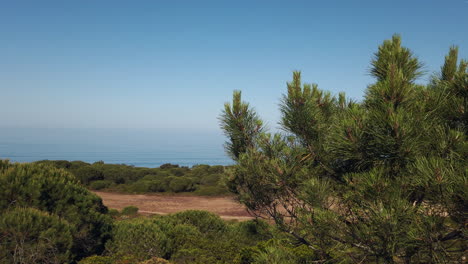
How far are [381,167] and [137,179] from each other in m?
47.3

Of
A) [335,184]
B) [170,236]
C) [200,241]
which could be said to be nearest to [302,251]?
[200,241]

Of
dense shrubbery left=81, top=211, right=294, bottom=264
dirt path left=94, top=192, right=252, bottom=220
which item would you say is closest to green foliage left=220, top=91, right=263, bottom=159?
dense shrubbery left=81, top=211, right=294, bottom=264

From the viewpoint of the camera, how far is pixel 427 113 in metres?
3.62

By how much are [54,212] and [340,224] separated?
28.0ft

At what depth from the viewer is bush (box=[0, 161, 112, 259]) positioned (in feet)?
29.1

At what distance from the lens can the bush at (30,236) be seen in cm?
750

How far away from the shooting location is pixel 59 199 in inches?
374

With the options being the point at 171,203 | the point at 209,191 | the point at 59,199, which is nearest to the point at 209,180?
the point at 209,191

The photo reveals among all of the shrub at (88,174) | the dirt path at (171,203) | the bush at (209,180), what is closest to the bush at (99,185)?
the shrub at (88,174)

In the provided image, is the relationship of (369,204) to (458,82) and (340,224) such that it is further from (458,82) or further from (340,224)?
(458,82)

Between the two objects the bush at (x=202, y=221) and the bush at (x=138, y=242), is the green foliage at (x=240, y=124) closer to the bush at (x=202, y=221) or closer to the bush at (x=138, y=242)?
the bush at (x=138, y=242)

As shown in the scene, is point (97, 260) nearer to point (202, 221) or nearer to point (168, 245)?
point (168, 245)

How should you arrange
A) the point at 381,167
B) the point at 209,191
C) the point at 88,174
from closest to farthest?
1. the point at 381,167
2. the point at 209,191
3. the point at 88,174

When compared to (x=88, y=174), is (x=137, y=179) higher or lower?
lower
